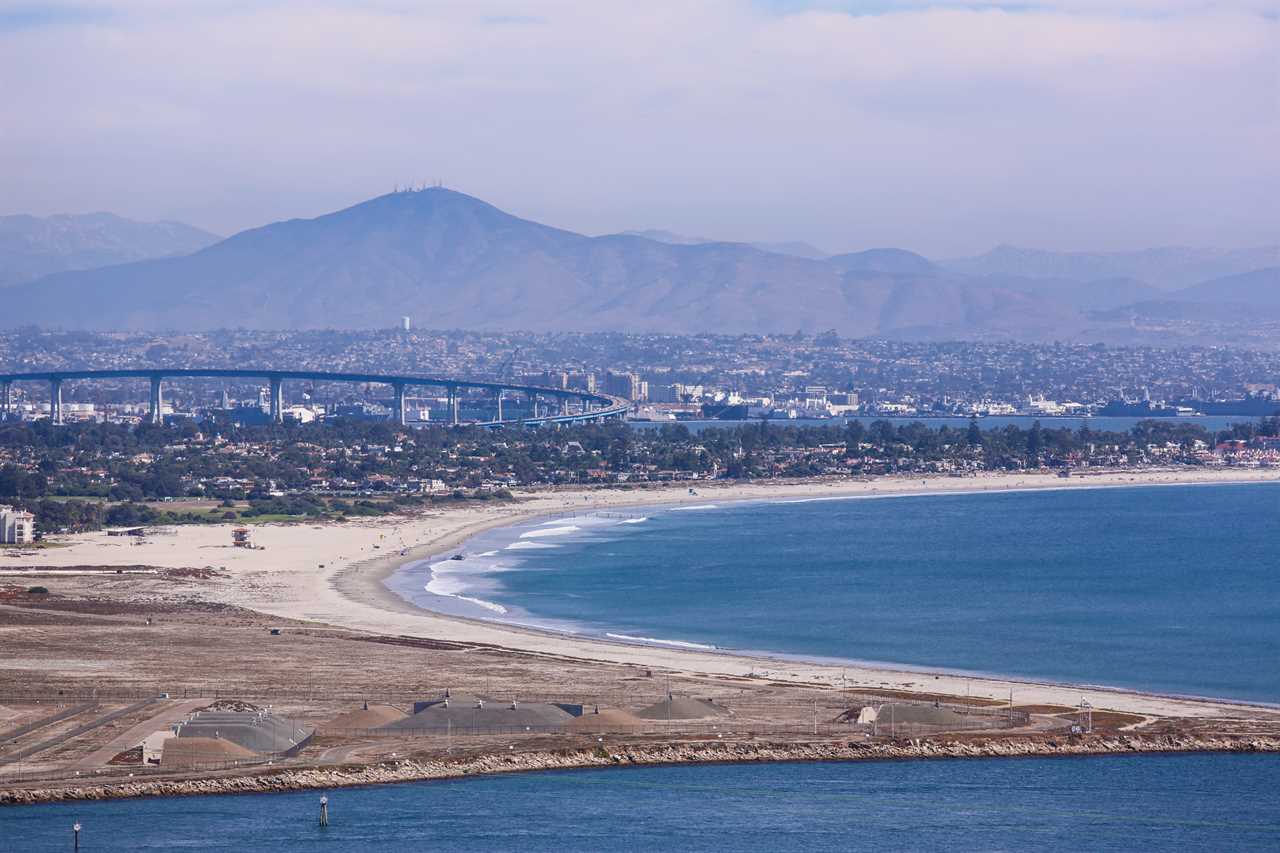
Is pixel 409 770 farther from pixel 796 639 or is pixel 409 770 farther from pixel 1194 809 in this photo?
pixel 796 639

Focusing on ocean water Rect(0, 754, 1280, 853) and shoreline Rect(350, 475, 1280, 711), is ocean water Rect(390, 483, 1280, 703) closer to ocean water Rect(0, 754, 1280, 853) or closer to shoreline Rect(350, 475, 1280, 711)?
shoreline Rect(350, 475, 1280, 711)

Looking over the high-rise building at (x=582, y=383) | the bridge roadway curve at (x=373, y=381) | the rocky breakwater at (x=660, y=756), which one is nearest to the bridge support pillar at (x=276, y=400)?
the bridge roadway curve at (x=373, y=381)

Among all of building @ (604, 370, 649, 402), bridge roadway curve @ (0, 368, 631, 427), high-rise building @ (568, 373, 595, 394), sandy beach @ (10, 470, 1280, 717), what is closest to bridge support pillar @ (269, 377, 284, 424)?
bridge roadway curve @ (0, 368, 631, 427)

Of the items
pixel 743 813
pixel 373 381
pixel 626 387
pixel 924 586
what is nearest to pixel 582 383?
pixel 626 387

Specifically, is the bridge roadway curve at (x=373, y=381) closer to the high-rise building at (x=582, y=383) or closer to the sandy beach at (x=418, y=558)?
the high-rise building at (x=582, y=383)

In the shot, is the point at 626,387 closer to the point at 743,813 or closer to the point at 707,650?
the point at 707,650

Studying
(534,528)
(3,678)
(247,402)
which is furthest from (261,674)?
(247,402)

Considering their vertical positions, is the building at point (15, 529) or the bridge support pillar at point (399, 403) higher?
the bridge support pillar at point (399, 403)
